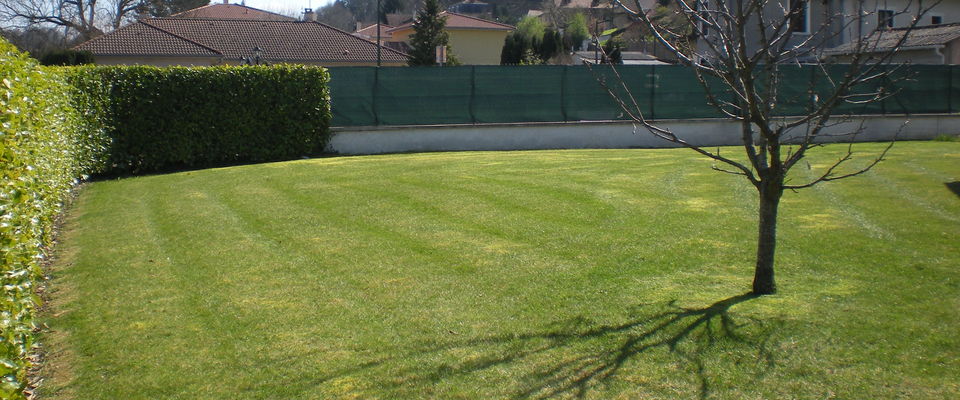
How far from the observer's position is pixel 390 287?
6.51 meters

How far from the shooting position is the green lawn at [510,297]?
462 cm

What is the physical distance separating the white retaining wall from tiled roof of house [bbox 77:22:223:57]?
19651mm

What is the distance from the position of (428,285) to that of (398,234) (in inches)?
80.0

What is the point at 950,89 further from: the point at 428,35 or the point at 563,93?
the point at 428,35

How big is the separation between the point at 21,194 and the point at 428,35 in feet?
129

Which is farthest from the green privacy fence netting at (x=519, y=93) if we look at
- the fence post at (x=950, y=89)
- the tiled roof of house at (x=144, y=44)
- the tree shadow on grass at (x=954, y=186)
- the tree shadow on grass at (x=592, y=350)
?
the tiled roof of house at (x=144, y=44)

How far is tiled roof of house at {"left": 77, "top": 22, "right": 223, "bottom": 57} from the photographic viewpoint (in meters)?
34.0

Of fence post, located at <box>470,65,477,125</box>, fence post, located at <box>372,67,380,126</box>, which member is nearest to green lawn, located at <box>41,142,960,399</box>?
fence post, located at <box>372,67,380,126</box>

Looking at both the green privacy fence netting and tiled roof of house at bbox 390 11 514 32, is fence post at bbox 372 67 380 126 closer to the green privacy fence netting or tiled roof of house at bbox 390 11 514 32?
the green privacy fence netting

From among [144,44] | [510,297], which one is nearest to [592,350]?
[510,297]

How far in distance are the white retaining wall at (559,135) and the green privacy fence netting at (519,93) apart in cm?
24

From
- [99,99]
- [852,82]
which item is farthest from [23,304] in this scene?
[99,99]

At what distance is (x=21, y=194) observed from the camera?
428 cm

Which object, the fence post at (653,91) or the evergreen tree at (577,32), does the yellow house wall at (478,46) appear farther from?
the fence post at (653,91)
